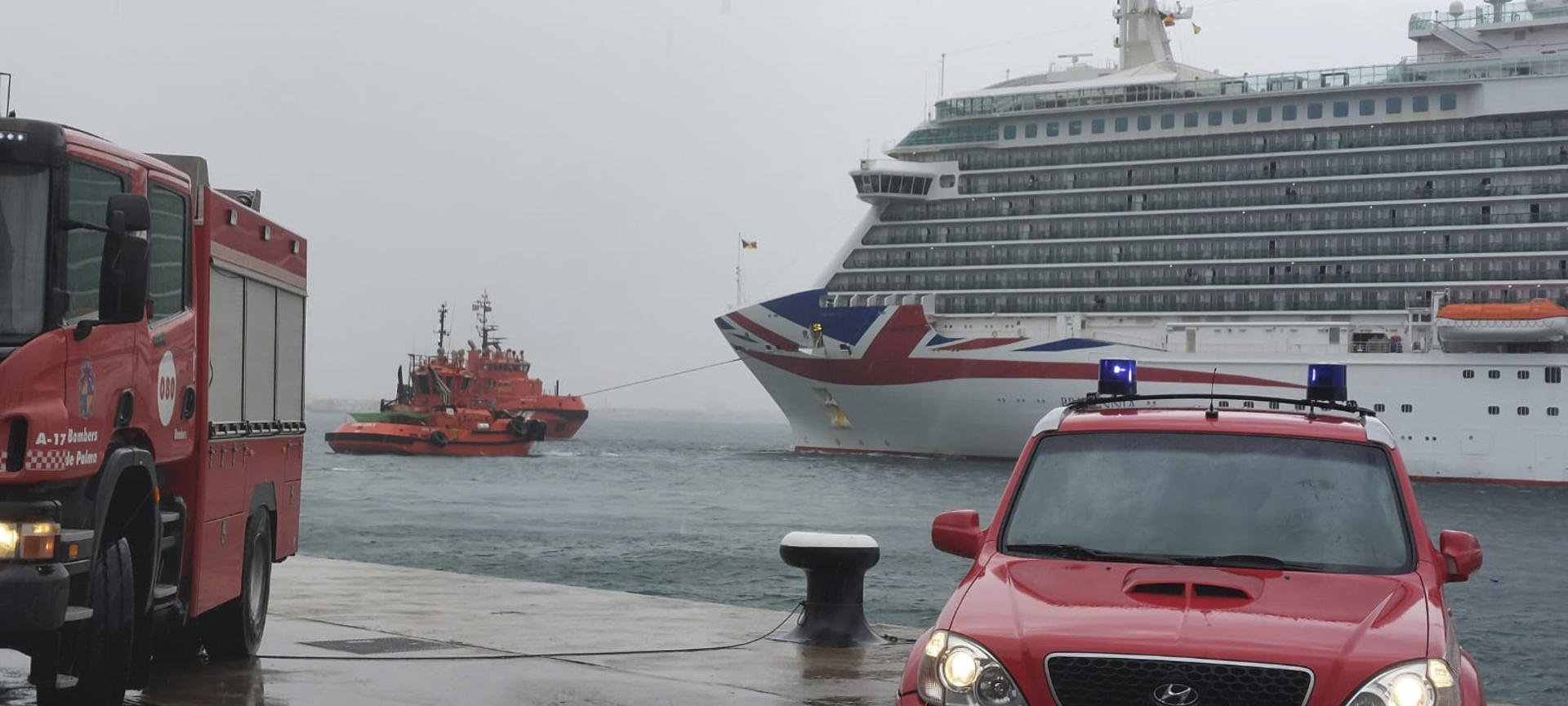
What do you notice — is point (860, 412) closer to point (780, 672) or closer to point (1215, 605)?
point (780, 672)

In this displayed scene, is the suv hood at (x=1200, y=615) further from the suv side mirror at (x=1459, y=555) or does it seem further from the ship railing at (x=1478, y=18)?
the ship railing at (x=1478, y=18)

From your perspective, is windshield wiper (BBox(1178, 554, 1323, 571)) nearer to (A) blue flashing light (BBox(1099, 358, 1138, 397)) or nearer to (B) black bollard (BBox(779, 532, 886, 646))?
(A) blue flashing light (BBox(1099, 358, 1138, 397))

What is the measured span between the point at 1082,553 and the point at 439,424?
96237mm

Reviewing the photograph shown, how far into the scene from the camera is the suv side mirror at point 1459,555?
6.31 metres

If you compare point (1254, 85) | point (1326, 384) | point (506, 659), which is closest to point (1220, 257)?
point (1254, 85)

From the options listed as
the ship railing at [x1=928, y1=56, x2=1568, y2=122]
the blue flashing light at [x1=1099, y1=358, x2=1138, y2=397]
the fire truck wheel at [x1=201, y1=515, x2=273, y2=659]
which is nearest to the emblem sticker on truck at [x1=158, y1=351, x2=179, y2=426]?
the fire truck wheel at [x1=201, y1=515, x2=273, y2=659]

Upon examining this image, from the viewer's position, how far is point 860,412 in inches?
2977

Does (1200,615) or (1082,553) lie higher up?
(1082,553)

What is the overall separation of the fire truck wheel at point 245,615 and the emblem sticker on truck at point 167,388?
6.56ft

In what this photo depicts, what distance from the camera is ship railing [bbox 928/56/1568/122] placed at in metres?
69.8

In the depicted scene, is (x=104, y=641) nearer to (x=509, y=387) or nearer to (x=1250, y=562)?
(x=1250, y=562)

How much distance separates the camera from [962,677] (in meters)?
5.55

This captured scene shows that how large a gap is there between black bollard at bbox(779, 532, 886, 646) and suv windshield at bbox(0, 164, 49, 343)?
5.61 metres

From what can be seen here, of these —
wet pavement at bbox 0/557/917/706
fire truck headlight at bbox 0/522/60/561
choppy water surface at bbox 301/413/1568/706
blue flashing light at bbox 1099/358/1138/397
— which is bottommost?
choppy water surface at bbox 301/413/1568/706
